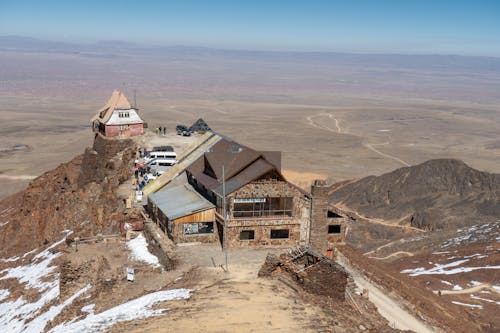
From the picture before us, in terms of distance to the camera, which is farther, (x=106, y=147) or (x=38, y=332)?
(x=106, y=147)

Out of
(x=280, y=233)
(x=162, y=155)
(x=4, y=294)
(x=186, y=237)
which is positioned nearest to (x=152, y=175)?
(x=162, y=155)

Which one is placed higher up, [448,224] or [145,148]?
[145,148]

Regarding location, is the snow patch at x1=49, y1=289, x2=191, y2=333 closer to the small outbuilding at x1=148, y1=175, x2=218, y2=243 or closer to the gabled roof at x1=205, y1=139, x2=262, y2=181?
the small outbuilding at x1=148, y1=175, x2=218, y2=243

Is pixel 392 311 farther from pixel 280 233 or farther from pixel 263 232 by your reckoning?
pixel 263 232

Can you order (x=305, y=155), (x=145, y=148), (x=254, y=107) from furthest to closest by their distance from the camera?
(x=254, y=107)
(x=305, y=155)
(x=145, y=148)

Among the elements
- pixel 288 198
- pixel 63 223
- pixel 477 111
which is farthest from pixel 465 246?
pixel 477 111

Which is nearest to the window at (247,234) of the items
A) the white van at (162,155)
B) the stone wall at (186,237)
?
the stone wall at (186,237)

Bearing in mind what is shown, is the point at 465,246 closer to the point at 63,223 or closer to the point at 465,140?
the point at 63,223
